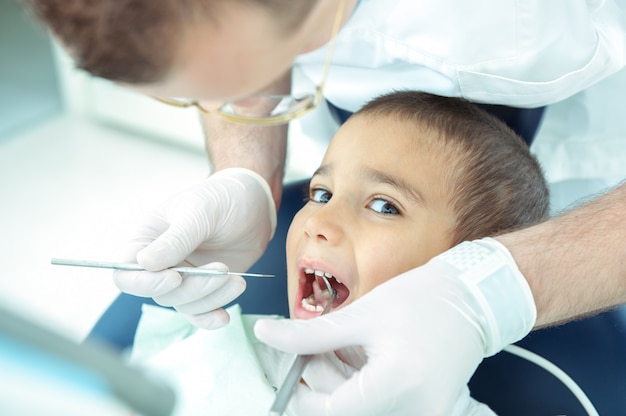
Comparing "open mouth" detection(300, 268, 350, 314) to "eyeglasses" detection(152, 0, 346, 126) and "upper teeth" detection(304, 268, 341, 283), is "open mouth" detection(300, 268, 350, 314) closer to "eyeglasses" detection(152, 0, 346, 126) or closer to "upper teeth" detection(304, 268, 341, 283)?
"upper teeth" detection(304, 268, 341, 283)

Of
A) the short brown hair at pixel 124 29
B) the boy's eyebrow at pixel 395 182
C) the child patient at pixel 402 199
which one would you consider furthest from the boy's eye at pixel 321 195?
the short brown hair at pixel 124 29

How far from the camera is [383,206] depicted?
1.36 m

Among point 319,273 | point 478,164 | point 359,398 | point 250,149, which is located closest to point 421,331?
point 359,398

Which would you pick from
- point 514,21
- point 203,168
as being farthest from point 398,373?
point 203,168

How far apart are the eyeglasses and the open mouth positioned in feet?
0.94

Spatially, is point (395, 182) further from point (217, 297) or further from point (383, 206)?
point (217, 297)

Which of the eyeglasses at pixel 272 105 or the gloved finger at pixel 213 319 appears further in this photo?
the gloved finger at pixel 213 319

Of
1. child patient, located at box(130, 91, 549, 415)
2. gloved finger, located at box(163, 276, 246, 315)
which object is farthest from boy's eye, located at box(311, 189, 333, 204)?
gloved finger, located at box(163, 276, 246, 315)

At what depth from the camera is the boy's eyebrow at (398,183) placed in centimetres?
134

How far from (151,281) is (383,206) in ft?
1.36

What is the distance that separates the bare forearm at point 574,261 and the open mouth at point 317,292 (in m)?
0.30

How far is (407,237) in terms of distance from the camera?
4.35 feet

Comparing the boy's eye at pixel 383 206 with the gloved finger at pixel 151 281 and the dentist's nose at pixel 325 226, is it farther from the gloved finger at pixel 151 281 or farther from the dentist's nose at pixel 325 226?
the gloved finger at pixel 151 281

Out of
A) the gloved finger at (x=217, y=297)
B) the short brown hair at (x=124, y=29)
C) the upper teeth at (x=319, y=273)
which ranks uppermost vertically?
the short brown hair at (x=124, y=29)
